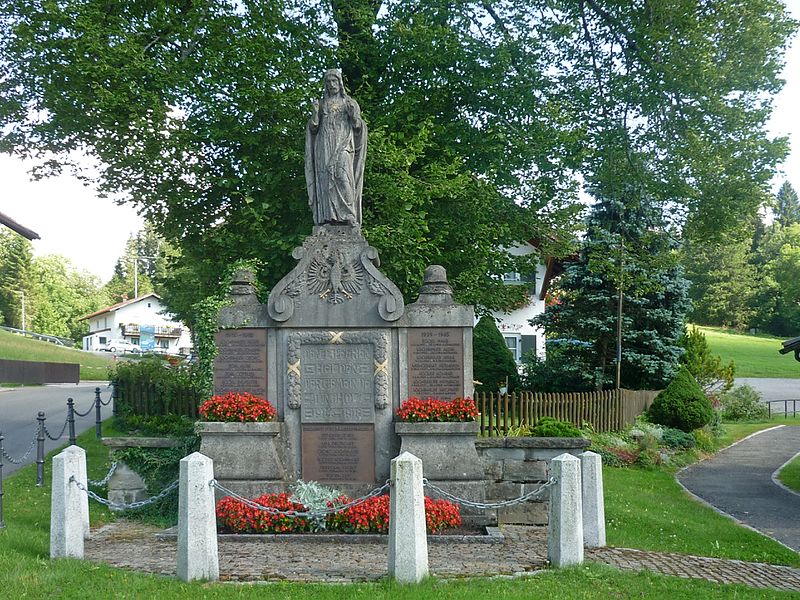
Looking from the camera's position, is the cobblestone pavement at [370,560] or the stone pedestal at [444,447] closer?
the cobblestone pavement at [370,560]

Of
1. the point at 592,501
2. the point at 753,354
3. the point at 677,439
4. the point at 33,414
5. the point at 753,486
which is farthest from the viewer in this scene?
the point at 753,354

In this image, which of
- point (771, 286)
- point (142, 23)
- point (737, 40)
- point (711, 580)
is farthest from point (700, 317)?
point (711, 580)

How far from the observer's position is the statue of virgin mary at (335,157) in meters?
11.8

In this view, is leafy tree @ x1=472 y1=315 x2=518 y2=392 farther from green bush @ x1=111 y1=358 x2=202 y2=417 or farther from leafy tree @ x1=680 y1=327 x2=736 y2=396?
green bush @ x1=111 y1=358 x2=202 y2=417

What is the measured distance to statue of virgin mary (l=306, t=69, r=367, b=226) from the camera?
1179 cm

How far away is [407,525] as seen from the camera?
7.38 meters

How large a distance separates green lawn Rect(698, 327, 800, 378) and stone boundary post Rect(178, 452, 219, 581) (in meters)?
51.7

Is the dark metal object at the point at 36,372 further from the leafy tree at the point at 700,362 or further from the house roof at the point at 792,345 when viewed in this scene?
the leafy tree at the point at 700,362

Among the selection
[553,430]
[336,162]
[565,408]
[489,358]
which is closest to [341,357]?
[336,162]

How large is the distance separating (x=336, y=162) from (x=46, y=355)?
127 ft

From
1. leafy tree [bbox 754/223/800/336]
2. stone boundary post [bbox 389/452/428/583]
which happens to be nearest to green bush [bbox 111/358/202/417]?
stone boundary post [bbox 389/452/428/583]

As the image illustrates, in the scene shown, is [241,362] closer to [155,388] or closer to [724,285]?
[155,388]

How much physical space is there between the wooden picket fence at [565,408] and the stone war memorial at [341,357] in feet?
18.9

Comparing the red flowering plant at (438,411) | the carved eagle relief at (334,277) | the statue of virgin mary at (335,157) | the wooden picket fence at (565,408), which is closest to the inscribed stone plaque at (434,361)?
the red flowering plant at (438,411)
